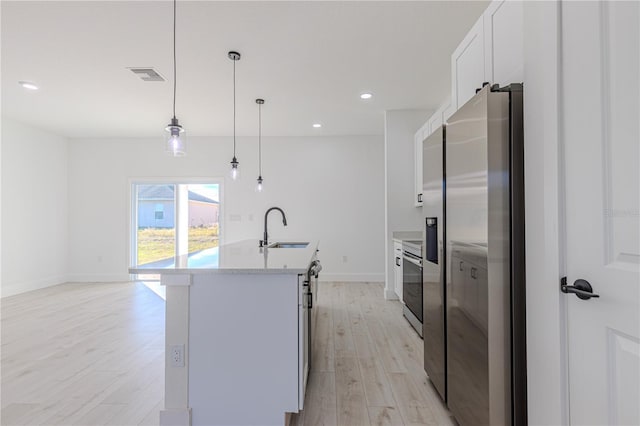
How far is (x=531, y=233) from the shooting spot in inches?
51.6

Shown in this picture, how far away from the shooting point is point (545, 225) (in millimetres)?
1245

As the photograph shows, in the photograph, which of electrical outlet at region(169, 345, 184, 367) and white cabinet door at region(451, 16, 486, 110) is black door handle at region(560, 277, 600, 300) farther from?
electrical outlet at region(169, 345, 184, 367)

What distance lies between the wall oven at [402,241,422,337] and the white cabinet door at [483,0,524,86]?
1742 mm

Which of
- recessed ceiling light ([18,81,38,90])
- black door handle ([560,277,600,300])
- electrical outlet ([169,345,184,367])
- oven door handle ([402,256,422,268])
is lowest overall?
electrical outlet ([169,345,184,367])

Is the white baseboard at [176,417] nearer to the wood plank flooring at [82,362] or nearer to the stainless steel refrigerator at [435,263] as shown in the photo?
the wood plank flooring at [82,362]

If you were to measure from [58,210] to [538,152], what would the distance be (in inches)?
287

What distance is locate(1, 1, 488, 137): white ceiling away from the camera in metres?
2.39

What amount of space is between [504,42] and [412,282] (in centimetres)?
238

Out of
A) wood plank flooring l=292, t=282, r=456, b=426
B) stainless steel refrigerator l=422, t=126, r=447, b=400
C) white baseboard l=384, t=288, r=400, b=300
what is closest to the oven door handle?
wood plank flooring l=292, t=282, r=456, b=426

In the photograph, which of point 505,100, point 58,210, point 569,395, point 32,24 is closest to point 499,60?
point 505,100

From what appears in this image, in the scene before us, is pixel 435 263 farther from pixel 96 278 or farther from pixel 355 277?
pixel 96 278

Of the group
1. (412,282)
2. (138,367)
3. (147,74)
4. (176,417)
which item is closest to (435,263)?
(412,282)

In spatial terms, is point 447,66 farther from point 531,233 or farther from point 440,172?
point 531,233

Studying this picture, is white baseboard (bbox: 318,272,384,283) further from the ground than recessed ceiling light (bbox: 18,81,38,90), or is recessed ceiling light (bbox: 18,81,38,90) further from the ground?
recessed ceiling light (bbox: 18,81,38,90)
